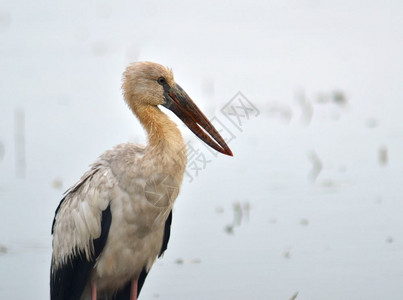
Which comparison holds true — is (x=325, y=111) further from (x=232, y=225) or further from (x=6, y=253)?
(x=6, y=253)

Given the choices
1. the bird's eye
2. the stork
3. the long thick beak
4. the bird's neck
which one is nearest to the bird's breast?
the stork

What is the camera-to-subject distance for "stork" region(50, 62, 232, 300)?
27.5ft

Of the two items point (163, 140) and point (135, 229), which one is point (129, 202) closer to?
point (135, 229)

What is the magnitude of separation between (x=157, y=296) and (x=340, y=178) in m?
3.23

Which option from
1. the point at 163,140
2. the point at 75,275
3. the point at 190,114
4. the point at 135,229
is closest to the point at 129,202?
the point at 135,229

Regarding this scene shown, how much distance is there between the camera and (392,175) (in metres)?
12.7

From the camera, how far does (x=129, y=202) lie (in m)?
8.38

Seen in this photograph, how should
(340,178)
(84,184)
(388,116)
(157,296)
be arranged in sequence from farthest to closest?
(388,116)
(340,178)
(157,296)
(84,184)

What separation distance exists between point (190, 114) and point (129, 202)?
0.84m

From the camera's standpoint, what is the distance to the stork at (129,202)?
8.39 m

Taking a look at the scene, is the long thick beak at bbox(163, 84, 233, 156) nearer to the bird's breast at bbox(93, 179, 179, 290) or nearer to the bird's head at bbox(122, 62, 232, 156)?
the bird's head at bbox(122, 62, 232, 156)

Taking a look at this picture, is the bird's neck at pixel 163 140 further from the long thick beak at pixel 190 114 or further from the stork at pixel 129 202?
the long thick beak at pixel 190 114

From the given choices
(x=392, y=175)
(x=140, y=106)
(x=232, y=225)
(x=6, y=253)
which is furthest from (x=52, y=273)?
(x=392, y=175)

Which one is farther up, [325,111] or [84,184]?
[325,111]
